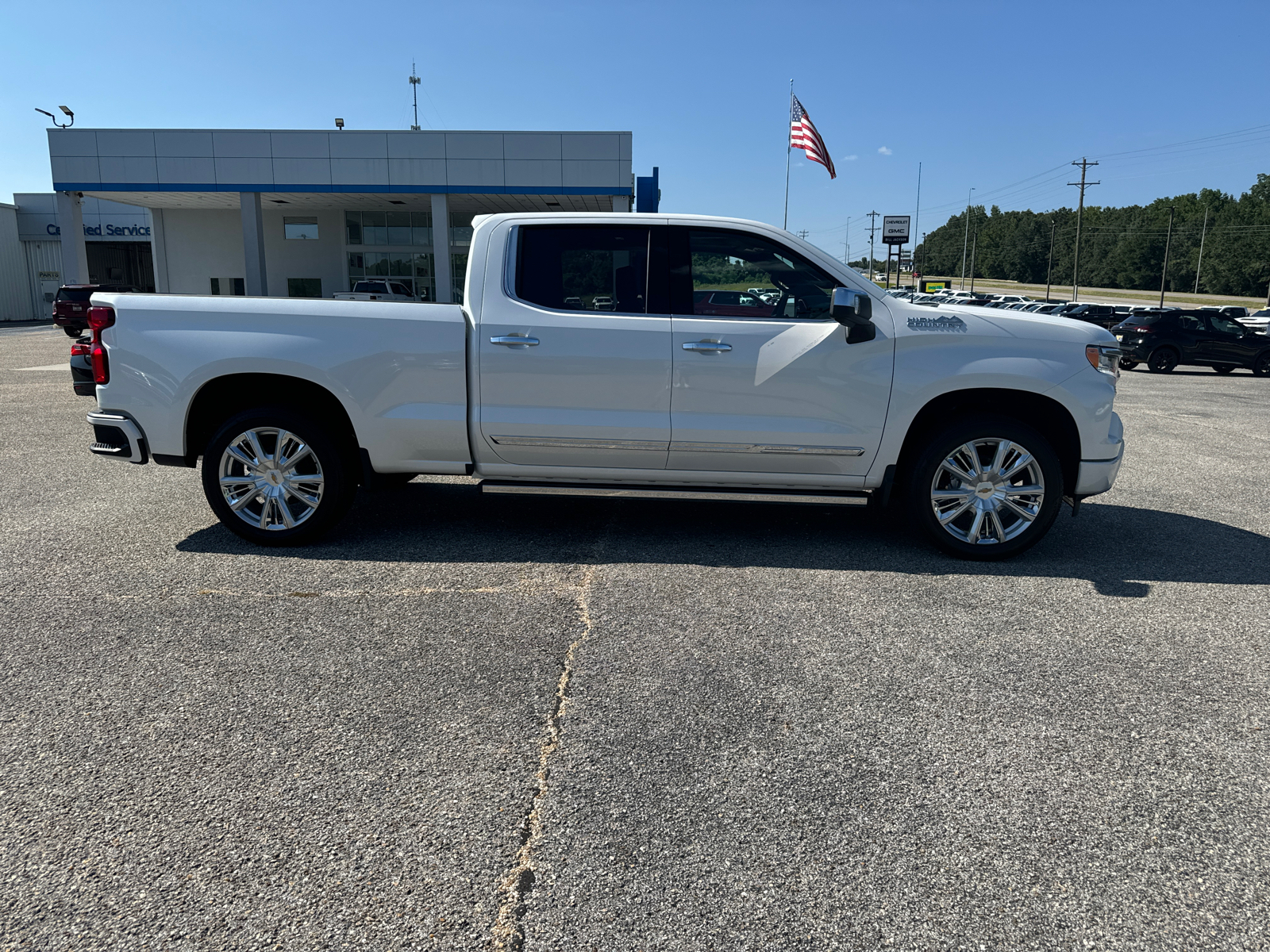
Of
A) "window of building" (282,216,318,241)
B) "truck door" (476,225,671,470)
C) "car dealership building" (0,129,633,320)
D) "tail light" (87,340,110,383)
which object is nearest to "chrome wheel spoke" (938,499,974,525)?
"truck door" (476,225,671,470)

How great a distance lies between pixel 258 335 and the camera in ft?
18.0

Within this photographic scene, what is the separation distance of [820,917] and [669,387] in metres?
3.47

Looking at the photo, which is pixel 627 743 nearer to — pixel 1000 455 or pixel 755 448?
pixel 755 448

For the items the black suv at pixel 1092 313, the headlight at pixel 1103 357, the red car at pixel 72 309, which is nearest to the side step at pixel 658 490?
the headlight at pixel 1103 357

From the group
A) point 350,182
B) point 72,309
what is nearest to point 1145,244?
point 350,182

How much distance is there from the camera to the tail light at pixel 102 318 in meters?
5.54

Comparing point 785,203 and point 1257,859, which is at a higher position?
point 785,203

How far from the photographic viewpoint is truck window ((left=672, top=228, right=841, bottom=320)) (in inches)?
218

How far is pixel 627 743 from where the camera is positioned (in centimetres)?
330

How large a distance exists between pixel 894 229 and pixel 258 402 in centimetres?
3521

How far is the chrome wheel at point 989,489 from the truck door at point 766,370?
1.68 ft

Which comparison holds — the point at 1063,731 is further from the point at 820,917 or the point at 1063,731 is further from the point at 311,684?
the point at 311,684

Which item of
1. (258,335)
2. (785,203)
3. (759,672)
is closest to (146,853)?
(759,672)

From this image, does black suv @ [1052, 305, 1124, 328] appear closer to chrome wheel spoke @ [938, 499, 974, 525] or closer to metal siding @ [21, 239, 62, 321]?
chrome wheel spoke @ [938, 499, 974, 525]
